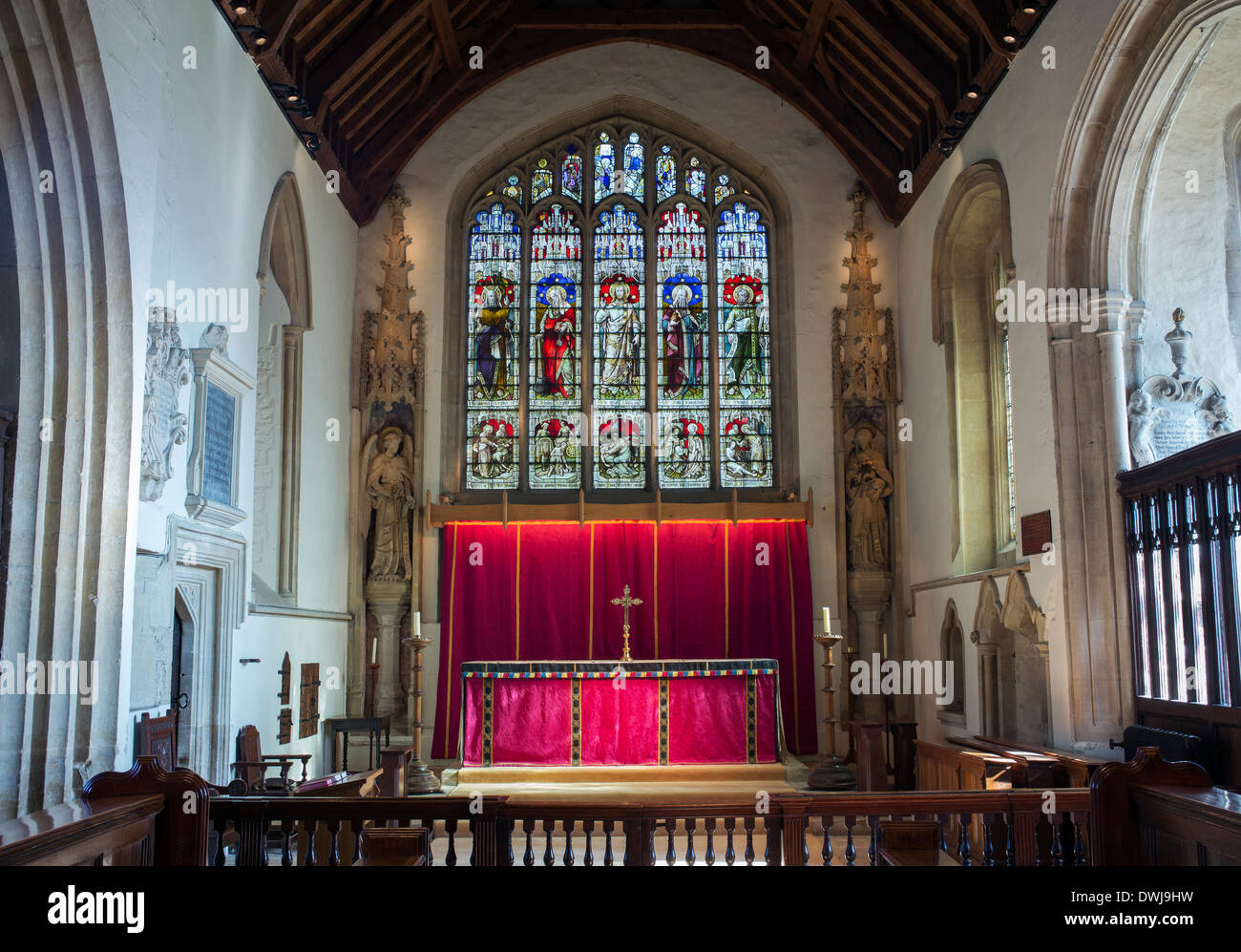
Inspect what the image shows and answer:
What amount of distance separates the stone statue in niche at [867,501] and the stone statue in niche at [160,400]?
6.24 metres

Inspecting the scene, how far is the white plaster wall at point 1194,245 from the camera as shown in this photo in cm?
695

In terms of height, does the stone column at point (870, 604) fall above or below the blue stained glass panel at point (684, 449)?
below

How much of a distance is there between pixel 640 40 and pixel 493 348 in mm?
3468

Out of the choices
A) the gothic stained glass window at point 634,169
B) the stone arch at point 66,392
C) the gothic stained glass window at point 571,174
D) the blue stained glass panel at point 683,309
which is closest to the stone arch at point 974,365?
the blue stained glass panel at point 683,309

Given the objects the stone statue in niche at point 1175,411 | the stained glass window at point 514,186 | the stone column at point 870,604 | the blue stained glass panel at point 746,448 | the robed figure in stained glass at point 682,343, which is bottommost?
the stone column at point 870,604

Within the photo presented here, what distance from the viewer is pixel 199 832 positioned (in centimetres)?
367

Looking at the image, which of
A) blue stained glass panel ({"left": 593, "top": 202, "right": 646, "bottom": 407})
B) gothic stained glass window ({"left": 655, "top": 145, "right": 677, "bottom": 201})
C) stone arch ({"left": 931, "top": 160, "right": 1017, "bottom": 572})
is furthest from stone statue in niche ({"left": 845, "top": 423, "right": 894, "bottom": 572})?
gothic stained glass window ({"left": 655, "top": 145, "right": 677, "bottom": 201})

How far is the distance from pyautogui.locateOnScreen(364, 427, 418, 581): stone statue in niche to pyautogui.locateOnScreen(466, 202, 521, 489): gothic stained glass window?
2.18ft

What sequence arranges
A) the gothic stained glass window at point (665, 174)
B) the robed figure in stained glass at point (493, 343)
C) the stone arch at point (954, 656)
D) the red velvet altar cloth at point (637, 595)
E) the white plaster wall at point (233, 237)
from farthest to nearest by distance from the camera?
the gothic stained glass window at point (665, 174), the robed figure in stained glass at point (493, 343), the red velvet altar cloth at point (637, 595), the stone arch at point (954, 656), the white plaster wall at point (233, 237)

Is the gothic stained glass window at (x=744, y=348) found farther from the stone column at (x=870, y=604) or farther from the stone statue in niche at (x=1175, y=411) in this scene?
the stone statue in niche at (x=1175, y=411)

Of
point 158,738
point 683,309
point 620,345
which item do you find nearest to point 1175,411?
point 683,309

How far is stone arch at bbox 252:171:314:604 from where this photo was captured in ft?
27.9

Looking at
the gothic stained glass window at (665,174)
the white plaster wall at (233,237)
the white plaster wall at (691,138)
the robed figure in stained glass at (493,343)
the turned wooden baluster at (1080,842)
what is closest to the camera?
the turned wooden baluster at (1080,842)

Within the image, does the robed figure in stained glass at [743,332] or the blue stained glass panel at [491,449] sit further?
the robed figure in stained glass at [743,332]
